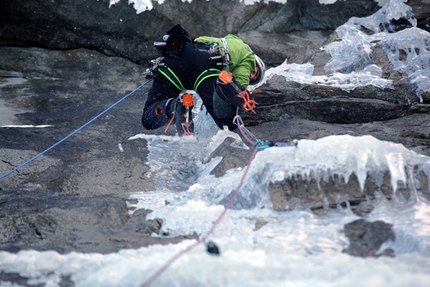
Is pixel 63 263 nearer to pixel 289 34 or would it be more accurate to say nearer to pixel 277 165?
pixel 277 165

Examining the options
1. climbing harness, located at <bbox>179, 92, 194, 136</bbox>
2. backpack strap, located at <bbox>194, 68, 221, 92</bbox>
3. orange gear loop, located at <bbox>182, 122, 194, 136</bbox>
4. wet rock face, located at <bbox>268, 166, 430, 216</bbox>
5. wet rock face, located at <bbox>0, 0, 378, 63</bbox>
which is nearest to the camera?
wet rock face, located at <bbox>268, 166, 430, 216</bbox>

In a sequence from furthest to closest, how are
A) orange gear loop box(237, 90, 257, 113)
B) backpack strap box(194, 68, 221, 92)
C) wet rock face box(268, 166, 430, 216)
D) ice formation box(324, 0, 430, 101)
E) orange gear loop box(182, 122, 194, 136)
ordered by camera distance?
ice formation box(324, 0, 430, 101) < orange gear loop box(182, 122, 194, 136) < backpack strap box(194, 68, 221, 92) < orange gear loop box(237, 90, 257, 113) < wet rock face box(268, 166, 430, 216)

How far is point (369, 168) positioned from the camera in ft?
10.3

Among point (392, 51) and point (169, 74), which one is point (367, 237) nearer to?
point (169, 74)

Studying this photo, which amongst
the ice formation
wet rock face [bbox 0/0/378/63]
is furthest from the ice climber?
wet rock face [bbox 0/0/378/63]

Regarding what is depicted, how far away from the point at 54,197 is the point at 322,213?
1.81 metres

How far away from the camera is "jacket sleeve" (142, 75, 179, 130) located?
15.1ft

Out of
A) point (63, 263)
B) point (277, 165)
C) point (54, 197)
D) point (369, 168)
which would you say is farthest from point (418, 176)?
point (54, 197)

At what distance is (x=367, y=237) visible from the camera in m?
2.65

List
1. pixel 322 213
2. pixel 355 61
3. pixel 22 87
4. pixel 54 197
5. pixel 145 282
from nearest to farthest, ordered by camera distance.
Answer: pixel 145 282 < pixel 322 213 < pixel 54 197 < pixel 355 61 < pixel 22 87

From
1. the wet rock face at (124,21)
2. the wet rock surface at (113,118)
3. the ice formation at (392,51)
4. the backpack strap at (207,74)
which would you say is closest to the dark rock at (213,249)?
the wet rock surface at (113,118)

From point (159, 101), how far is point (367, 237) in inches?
101

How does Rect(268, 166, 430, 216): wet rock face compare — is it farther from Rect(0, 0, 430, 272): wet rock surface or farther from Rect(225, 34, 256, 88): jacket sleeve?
Rect(225, 34, 256, 88): jacket sleeve

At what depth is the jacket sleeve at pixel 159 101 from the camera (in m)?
4.59
